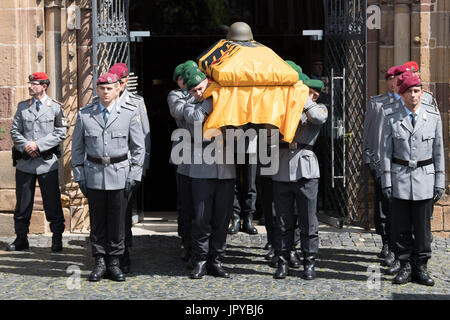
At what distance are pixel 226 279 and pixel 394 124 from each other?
187 centimetres

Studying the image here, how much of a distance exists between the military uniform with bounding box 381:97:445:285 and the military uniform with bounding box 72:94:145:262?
2.05 meters

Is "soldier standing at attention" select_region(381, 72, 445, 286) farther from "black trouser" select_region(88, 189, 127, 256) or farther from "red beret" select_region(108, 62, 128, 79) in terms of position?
"red beret" select_region(108, 62, 128, 79)

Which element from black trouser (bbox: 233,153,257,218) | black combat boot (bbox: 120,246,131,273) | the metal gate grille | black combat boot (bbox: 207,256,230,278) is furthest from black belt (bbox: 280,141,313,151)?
the metal gate grille

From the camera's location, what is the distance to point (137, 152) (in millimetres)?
7996

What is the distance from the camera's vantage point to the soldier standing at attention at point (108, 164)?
7.90 metres

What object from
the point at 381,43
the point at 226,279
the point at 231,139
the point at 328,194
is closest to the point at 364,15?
the point at 381,43

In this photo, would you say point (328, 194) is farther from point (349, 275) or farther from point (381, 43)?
point (349, 275)

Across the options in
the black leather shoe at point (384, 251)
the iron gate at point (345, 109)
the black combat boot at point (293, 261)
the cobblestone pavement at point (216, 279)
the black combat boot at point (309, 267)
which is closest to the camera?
the cobblestone pavement at point (216, 279)

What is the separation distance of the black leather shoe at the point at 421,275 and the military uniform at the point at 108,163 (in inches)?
93.5

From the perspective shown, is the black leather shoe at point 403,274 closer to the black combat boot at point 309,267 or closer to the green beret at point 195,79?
the black combat boot at point 309,267

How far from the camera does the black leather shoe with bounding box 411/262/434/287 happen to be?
7.70m

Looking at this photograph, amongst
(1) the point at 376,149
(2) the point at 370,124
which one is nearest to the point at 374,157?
(1) the point at 376,149

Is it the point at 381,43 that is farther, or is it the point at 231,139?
the point at 381,43

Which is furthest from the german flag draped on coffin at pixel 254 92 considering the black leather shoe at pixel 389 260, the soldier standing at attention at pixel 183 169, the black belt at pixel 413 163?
the black leather shoe at pixel 389 260
